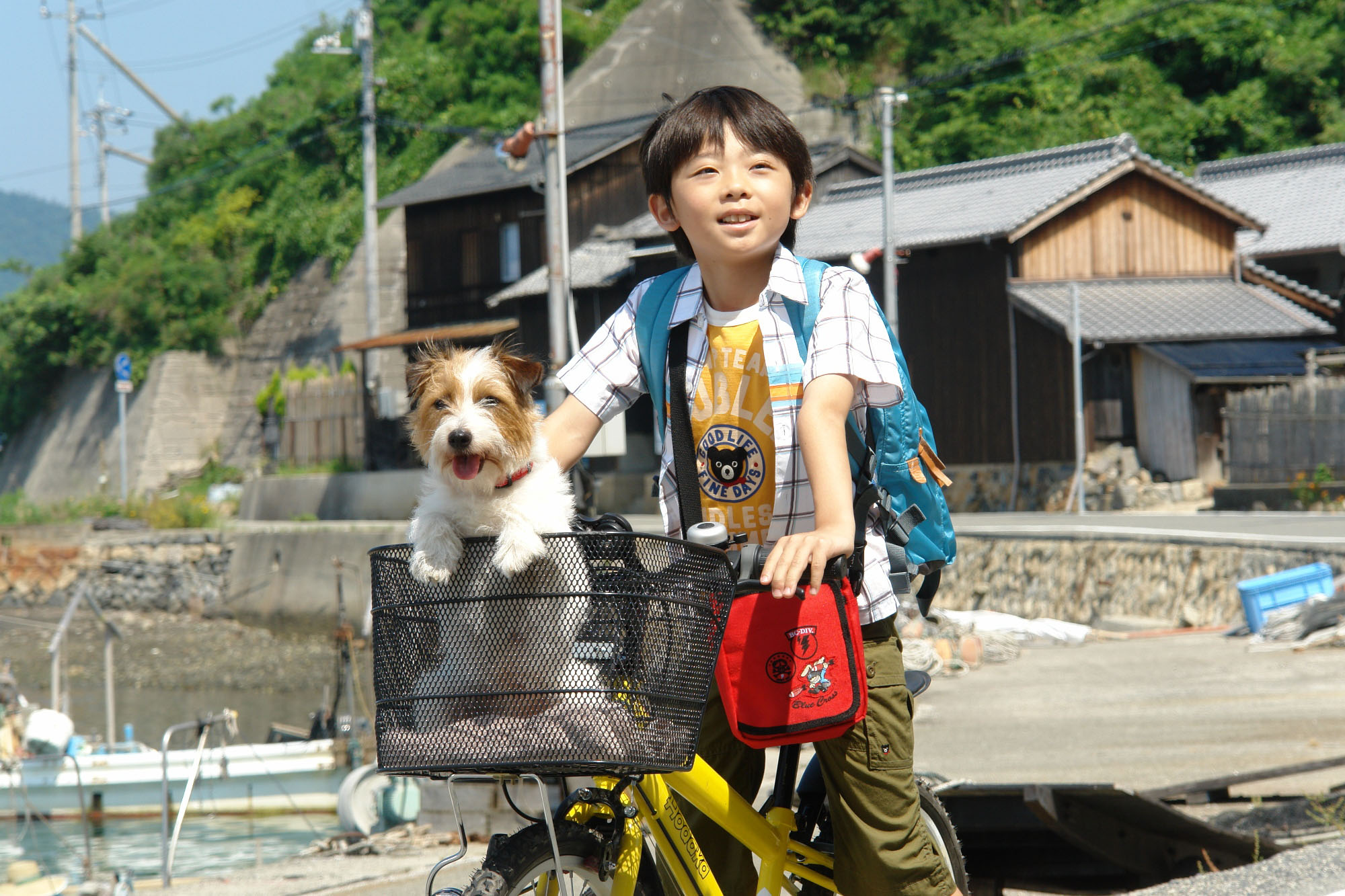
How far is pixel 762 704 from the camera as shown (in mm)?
2586

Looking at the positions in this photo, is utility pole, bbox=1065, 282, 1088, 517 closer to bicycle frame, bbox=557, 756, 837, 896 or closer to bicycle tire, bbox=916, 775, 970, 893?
bicycle tire, bbox=916, 775, 970, 893

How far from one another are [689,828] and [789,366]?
3.37ft

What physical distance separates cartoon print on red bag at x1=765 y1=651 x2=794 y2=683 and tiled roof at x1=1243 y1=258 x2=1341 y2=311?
26539mm

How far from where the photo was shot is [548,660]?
226 cm

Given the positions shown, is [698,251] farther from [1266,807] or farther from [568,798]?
[1266,807]

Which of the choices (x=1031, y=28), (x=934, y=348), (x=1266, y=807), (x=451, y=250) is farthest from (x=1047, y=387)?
(x=1266, y=807)

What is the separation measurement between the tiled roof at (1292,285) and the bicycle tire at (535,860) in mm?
26823

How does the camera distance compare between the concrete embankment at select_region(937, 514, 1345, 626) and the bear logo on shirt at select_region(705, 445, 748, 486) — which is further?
the concrete embankment at select_region(937, 514, 1345, 626)

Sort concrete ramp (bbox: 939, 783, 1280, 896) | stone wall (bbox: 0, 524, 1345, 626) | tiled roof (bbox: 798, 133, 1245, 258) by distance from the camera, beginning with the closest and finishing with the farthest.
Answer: concrete ramp (bbox: 939, 783, 1280, 896), stone wall (bbox: 0, 524, 1345, 626), tiled roof (bbox: 798, 133, 1245, 258)

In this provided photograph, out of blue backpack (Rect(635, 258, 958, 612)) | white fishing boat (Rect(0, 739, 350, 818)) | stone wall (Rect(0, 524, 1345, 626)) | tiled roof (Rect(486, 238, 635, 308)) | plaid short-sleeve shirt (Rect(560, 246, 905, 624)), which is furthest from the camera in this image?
tiled roof (Rect(486, 238, 635, 308))

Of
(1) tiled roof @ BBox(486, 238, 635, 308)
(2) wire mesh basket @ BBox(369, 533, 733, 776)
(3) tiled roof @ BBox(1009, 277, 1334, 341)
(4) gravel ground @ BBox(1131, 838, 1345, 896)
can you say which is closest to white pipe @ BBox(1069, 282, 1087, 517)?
(3) tiled roof @ BBox(1009, 277, 1334, 341)

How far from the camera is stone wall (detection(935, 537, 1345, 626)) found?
52.2 feet

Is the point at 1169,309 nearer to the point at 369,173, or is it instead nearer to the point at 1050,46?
the point at 1050,46

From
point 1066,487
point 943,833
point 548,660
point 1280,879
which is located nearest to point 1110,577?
point 1066,487
